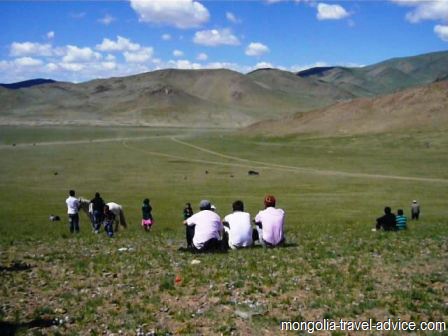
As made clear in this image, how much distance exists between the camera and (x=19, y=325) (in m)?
10.4

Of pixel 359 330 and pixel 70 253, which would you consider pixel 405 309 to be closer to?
pixel 359 330

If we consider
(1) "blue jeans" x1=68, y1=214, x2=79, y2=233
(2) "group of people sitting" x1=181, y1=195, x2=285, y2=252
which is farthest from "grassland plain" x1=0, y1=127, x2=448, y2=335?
(1) "blue jeans" x1=68, y1=214, x2=79, y2=233

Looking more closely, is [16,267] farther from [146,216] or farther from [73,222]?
[146,216]

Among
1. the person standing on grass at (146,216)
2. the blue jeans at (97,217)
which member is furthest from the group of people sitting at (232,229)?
the person standing on grass at (146,216)

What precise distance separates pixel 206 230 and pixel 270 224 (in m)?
2.07

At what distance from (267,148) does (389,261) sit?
348 feet

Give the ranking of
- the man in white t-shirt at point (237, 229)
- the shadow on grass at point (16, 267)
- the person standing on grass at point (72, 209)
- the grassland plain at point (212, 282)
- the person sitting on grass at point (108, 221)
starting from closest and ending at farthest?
1. the grassland plain at point (212, 282)
2. the shadow on grass at point (16, 267)
3. the man in white t-shirt at point (237, 229)
4. the person sitting on grass at point (108, 221)
5. the person standing on grass at point (72, 209)

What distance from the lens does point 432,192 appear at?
52.1 metres

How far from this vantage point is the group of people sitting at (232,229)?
1571 centimetres

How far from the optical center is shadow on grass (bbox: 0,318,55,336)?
10113mm

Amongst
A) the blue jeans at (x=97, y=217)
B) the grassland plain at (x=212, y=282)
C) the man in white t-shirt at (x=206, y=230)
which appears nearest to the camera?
the grassland plain at (x=212, y=282)

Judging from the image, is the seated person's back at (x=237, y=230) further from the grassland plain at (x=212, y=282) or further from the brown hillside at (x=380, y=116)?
the brown hillside at (x=380, y=116)

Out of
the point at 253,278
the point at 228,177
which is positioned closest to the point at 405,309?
the point at 253,278

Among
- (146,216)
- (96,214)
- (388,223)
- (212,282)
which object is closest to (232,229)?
(212,282)
